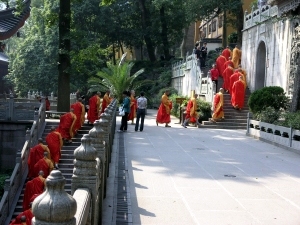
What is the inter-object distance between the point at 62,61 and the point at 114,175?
1043cm

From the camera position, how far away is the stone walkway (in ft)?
19.1

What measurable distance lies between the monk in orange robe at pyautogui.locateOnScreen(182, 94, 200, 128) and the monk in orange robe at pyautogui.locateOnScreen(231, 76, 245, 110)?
2.01m

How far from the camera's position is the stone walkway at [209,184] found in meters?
5.81

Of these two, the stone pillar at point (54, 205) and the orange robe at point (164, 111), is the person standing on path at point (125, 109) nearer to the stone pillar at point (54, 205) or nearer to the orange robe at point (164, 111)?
the orange robe at point (164, 111)

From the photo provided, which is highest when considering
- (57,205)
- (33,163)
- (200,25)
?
(200,25)

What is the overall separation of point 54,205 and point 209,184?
581 cm

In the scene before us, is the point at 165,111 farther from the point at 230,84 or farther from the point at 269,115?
the point at 269,115

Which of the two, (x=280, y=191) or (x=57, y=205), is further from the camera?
(x=280, y=191)

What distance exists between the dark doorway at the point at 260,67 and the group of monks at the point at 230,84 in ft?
3.60

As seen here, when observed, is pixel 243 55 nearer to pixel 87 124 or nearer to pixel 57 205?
pixel 87 124

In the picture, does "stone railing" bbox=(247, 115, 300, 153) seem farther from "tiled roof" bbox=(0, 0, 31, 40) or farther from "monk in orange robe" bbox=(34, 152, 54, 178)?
"tiled roof" bbox=(0, 0, 31, 40)

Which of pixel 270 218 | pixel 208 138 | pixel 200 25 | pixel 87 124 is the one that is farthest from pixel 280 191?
pixel 200 25

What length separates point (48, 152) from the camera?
1130cm

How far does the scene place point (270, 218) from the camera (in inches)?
227
